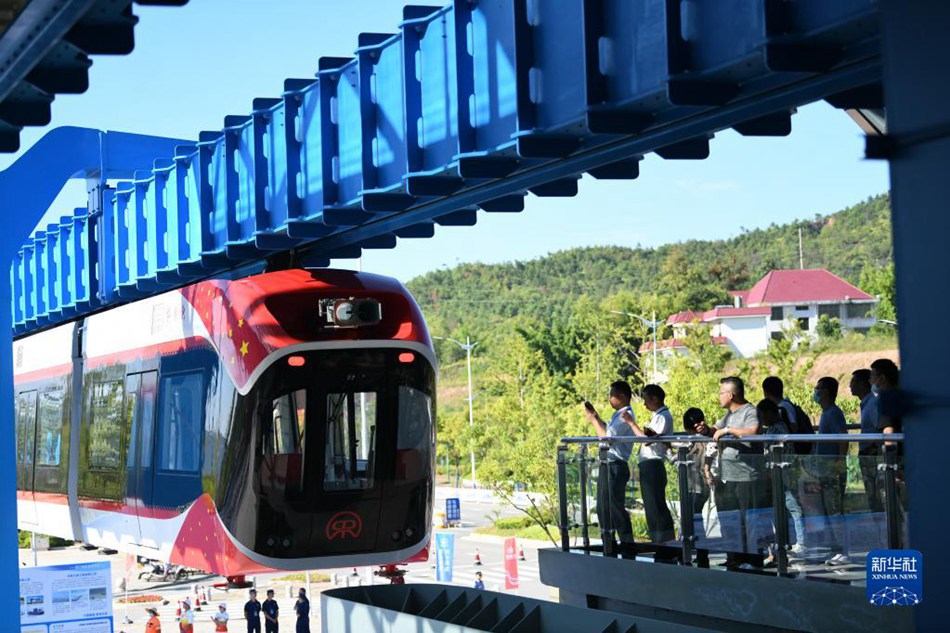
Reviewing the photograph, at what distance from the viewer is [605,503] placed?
45.1 feet

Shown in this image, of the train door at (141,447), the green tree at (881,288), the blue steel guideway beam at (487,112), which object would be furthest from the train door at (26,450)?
the green tree at (881,288)

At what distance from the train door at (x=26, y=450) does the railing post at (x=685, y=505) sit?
1213 cm

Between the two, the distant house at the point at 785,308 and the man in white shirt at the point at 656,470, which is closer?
the man in white shirt at the point at 656,470

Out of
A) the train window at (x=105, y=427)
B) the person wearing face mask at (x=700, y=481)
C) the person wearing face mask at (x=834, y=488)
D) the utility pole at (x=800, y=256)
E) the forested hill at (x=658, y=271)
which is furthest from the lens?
the utility pole at (x=800, y=256)

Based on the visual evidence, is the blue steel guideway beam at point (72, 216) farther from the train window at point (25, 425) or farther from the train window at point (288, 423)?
the train window at point (288, 423)

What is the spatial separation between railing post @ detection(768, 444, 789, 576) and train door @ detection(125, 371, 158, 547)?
7311 millimetres

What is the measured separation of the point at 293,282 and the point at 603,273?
171704 millimetres

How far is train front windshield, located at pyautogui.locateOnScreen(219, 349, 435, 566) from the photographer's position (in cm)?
1332

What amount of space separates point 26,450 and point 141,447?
22.2ft

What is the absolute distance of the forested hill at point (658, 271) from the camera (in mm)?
145750

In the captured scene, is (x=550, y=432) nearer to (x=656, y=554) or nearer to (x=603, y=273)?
(x=656, y=554)

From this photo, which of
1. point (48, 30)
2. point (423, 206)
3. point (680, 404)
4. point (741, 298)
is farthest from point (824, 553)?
point (741, 298)

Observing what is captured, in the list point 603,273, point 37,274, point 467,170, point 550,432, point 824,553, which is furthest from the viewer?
point 603,273

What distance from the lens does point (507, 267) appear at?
196 meters
